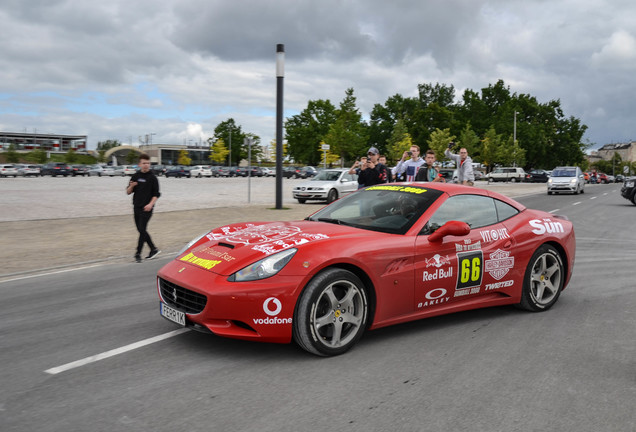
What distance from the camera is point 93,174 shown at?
7194cm

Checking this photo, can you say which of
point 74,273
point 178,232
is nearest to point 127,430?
point 74,273

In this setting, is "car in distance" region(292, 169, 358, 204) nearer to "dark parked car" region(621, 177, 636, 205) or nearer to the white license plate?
"dark parked car" region(621, 177, 636, 205)

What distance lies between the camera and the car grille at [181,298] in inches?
162

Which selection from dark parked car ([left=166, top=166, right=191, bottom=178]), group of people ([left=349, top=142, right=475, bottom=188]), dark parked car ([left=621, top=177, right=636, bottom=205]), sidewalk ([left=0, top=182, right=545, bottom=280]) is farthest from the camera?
dark parked car ([left=166, top=166, right=191, bottom=178])

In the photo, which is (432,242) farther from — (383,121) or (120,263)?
(383,121)

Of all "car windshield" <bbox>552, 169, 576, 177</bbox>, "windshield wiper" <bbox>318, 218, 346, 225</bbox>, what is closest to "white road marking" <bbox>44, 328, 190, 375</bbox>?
"windshield wiper" <bbox>318, 218, 346, 225</bbox>

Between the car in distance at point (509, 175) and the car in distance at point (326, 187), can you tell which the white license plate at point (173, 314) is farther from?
the car in distance at point (509, 175)

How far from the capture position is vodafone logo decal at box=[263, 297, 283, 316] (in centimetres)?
399

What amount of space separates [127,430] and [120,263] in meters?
6.39

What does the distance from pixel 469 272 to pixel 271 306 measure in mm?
1953

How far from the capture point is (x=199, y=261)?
14.7ft

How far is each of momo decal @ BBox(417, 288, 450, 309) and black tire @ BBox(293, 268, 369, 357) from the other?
60 centimetres

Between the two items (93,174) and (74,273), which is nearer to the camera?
(74,273)

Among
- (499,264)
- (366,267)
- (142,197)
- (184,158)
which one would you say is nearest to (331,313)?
(366,267)
